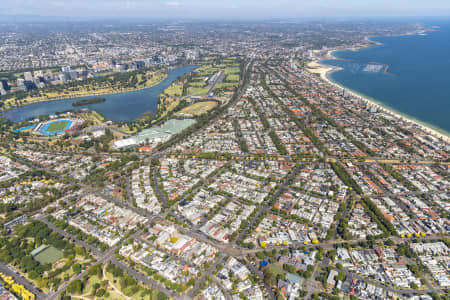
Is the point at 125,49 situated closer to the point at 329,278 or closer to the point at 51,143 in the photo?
the point at 51,143

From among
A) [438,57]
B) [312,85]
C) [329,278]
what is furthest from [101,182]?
[438,57]

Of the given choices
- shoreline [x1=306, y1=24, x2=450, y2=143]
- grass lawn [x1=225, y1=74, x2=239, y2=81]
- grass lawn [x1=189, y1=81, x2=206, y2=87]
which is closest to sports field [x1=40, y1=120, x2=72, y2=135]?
grass lawn [x1=189, y1=81, x2=206, y2=87]

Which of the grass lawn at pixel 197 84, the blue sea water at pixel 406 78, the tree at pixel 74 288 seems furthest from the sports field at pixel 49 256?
the grass lawn at pixel 197 84

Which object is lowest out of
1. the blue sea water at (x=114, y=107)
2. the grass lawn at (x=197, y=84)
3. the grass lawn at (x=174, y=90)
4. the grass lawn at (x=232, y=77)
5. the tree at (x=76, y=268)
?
the blue sea water at (x=114, y=107)

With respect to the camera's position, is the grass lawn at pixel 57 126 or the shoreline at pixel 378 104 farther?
the grass lawn at pixel 57 126

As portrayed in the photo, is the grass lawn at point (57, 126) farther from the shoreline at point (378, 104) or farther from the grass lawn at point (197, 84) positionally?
the shoreline at point (378, 104)

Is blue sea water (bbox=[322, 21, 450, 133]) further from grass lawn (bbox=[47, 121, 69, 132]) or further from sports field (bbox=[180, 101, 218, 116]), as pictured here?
grass lawn (bbox=[47, 121, 69, 132])

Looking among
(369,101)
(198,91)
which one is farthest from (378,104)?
(198,91)

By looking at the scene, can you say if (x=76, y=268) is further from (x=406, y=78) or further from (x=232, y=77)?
(x=406, y=78)
